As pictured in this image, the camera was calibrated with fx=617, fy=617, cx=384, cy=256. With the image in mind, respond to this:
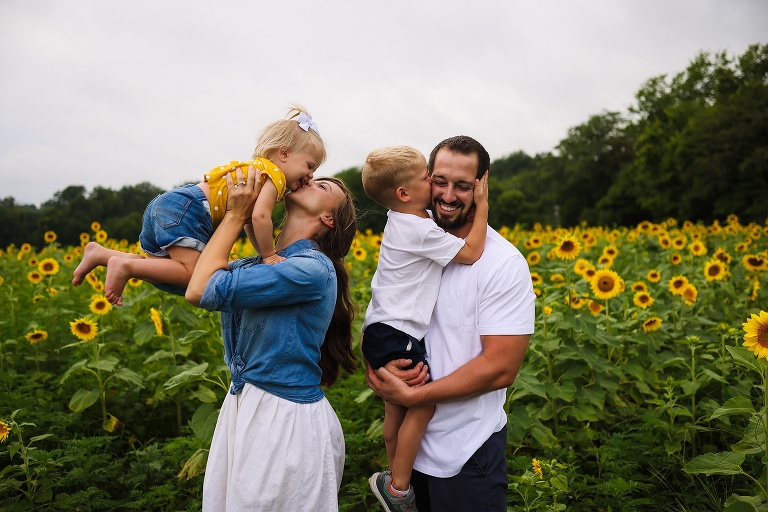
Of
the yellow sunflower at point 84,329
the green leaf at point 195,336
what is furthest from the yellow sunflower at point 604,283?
the yellow sunflower at point 84,329

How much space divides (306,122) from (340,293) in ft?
2.20

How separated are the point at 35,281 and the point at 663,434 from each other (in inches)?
235

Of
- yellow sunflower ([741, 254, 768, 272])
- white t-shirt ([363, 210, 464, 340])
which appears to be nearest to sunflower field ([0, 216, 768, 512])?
yellow sunflower ([741, 254, 768, 272])

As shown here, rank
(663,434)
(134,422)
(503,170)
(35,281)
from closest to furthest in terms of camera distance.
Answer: (663,434), (134,422), (35,281), (503,170)

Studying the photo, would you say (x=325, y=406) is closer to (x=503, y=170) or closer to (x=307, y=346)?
(x=307, y=346)

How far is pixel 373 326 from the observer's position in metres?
2.40

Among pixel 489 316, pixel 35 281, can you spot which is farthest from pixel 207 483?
pixel 35 281

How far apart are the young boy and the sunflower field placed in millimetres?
468

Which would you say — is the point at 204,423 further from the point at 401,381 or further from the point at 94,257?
the point at 401,381

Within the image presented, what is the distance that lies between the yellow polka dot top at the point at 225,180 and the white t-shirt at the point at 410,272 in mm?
504

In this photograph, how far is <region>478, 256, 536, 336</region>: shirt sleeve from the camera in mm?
2186

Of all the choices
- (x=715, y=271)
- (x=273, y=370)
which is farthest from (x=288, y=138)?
(x=715, y=271)

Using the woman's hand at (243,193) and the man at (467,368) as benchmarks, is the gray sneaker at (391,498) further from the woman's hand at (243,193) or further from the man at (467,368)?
the woman's hand at (243,193)

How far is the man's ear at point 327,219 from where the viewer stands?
2.21m
